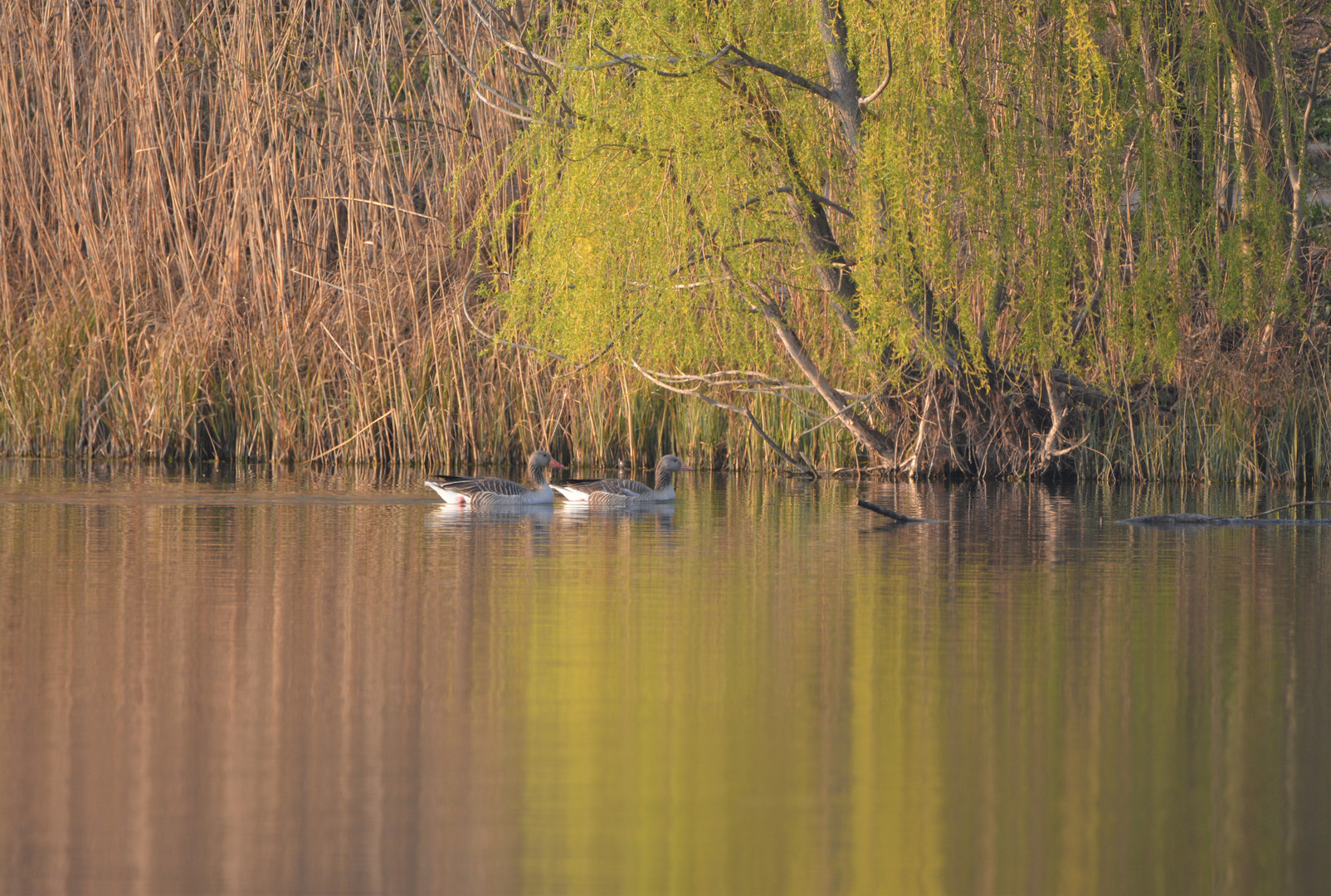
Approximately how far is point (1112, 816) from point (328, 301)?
48.3 ft

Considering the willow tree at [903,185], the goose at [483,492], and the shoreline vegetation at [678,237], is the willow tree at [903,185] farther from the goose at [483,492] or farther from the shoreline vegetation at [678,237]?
the goose at [483,492]

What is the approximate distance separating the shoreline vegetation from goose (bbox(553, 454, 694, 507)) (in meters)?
1.34

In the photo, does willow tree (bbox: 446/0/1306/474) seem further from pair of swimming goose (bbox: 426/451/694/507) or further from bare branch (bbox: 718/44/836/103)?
pair of swimming goose (bbox: 426/451/694/507)

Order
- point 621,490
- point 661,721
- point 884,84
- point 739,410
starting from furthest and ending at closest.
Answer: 1. point 739,410
2. point 621,490
3. point 884,84
4. point 661,721

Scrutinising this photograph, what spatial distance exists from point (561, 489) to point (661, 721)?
30.8 feet

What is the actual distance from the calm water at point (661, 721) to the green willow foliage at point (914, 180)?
4012 millimetres

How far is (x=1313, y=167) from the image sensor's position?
16.5 meters

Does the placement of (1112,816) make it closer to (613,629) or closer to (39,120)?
(613,629)

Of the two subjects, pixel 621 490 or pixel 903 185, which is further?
pixel 621 490

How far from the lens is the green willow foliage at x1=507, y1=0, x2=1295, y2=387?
1327 centimetres

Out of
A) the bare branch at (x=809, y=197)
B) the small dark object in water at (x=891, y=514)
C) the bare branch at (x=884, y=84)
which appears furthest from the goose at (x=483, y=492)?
the bare branch at (x=884, y=84)

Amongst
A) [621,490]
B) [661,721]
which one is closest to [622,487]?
[621,490]

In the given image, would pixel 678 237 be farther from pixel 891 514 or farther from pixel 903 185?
pixel 891 514

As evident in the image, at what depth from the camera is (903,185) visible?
42.9ft
